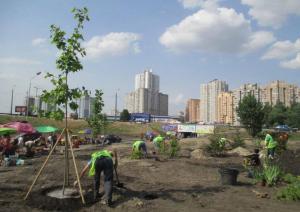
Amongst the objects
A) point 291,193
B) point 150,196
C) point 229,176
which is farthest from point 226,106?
point 150,196

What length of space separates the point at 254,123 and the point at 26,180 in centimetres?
3194

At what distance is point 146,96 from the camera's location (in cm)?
15162

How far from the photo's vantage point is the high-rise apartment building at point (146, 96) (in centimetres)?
15162

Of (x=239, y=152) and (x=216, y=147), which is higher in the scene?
(x=216, y=147)

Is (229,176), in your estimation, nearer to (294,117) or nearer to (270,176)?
(270,176)

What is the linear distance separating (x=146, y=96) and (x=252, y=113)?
113207 millimetres

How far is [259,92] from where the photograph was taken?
12569 centimetres

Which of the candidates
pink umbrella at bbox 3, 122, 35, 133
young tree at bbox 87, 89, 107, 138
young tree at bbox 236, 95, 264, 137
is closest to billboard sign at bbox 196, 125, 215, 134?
young tree at bbox 236, 95, 264, 137

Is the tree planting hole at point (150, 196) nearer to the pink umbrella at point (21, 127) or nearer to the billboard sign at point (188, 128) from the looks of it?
the pink umbrella at point (21, 127)

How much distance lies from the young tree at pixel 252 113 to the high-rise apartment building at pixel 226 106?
8986 centimetres

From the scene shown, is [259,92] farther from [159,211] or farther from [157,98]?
[159,211]

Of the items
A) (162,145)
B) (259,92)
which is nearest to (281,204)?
(162,145)

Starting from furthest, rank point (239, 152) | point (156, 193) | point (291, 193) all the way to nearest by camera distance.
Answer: point (239, 152) → point (156, 193) → point (291, 193)

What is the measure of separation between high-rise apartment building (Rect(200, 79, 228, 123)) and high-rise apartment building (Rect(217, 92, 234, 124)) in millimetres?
10583
